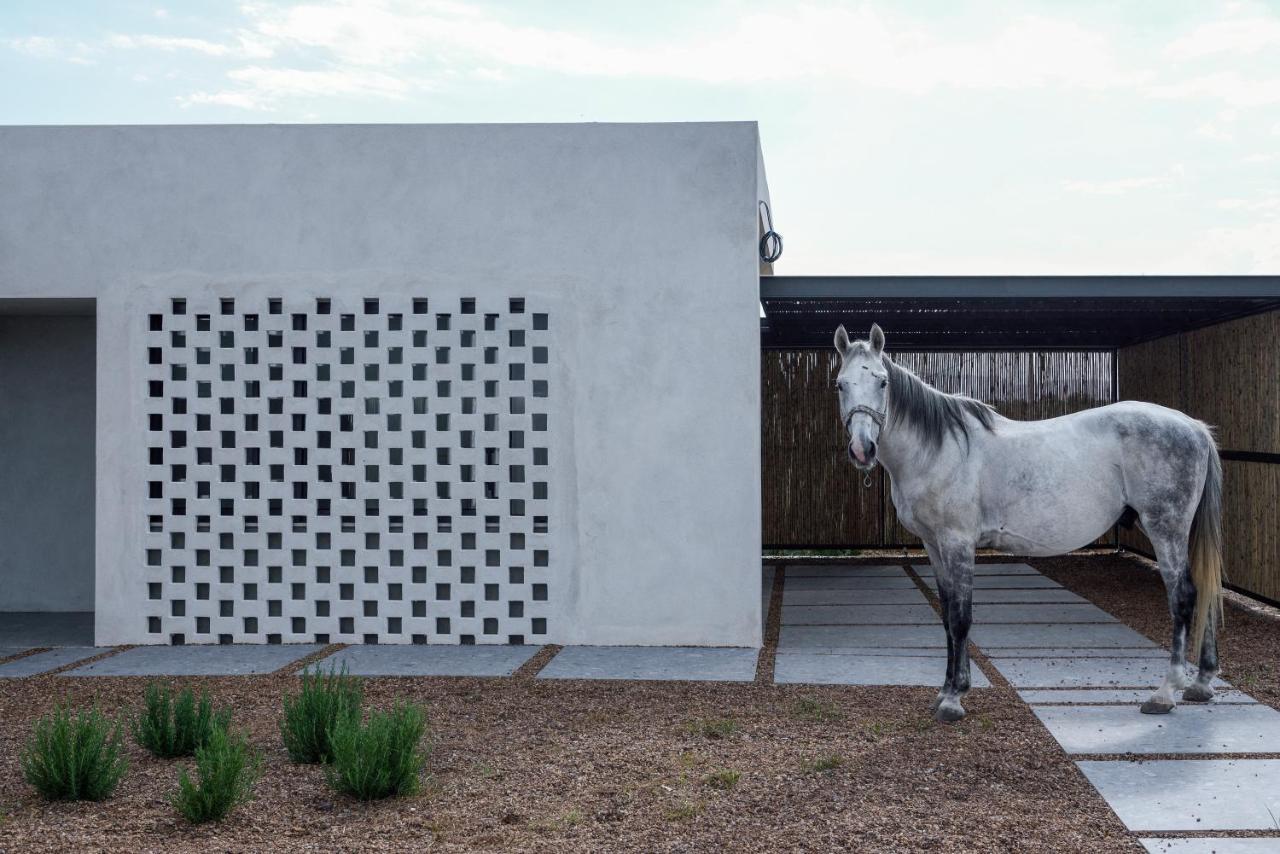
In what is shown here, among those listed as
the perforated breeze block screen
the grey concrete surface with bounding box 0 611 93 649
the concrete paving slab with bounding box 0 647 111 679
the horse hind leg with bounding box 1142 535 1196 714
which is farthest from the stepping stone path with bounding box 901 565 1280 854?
the grey concrete surface with bounding box 0 611 93 649

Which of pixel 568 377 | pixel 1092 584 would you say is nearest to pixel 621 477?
pixel 568 377

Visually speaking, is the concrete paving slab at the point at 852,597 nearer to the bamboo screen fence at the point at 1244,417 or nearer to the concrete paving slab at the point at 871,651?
the concrete paving slab at the point at 871,651

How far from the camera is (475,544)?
6.84 m

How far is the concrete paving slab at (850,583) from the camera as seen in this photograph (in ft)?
31.0

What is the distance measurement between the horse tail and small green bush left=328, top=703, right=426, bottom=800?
3.80m

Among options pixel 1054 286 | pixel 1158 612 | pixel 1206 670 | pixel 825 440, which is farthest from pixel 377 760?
pixel 825 440

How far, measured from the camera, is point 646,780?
4.09 meters

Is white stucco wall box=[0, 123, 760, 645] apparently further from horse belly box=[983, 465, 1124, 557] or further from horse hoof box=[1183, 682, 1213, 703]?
horse hoof box=[1183, 682, 1213, 703]

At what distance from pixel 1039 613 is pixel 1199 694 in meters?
2.76

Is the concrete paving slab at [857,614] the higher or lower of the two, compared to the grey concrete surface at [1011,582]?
lower

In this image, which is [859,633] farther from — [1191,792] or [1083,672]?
[1191,792]

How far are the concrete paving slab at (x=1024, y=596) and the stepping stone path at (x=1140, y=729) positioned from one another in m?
0.77

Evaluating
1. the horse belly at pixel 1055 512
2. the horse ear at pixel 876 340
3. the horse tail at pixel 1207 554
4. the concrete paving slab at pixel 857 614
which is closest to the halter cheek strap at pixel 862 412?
the horse ear at pixel 876 340

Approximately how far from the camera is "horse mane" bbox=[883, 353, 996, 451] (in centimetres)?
511
